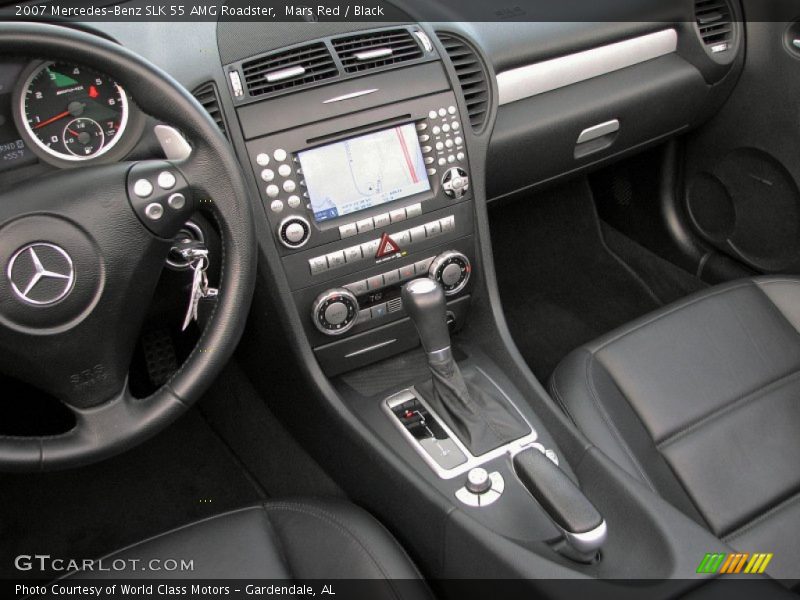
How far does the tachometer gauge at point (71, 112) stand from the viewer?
1167 mm

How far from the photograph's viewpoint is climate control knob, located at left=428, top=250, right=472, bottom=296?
154 cm

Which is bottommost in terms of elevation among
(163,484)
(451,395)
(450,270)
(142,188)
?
(163,484)

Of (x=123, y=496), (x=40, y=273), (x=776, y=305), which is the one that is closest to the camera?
(x=40, y=273)

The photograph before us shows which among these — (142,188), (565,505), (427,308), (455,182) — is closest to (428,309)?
(427,308)

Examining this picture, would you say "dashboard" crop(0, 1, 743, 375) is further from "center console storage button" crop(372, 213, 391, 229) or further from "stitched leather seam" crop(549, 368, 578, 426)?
"stitched leather seam" crop(549, 368, 578, 426)

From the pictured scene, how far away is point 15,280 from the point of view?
3.34 feet

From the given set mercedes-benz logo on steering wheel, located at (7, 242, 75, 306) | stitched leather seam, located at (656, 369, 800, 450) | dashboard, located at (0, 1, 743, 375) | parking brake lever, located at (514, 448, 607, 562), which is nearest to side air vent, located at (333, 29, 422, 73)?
dashboard, located at (0, 1, 743, 375)

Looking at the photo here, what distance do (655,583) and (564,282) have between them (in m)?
1.39

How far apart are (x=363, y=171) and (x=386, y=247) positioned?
0.14m

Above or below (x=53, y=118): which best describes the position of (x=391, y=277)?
below

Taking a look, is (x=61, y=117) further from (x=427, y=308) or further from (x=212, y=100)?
(x=427, y=308)

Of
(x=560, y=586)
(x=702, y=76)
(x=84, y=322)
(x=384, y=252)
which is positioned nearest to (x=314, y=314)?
(x=384, y=252)

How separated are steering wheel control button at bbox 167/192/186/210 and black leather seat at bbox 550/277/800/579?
2.54 feet

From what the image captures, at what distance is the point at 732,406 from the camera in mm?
1539
